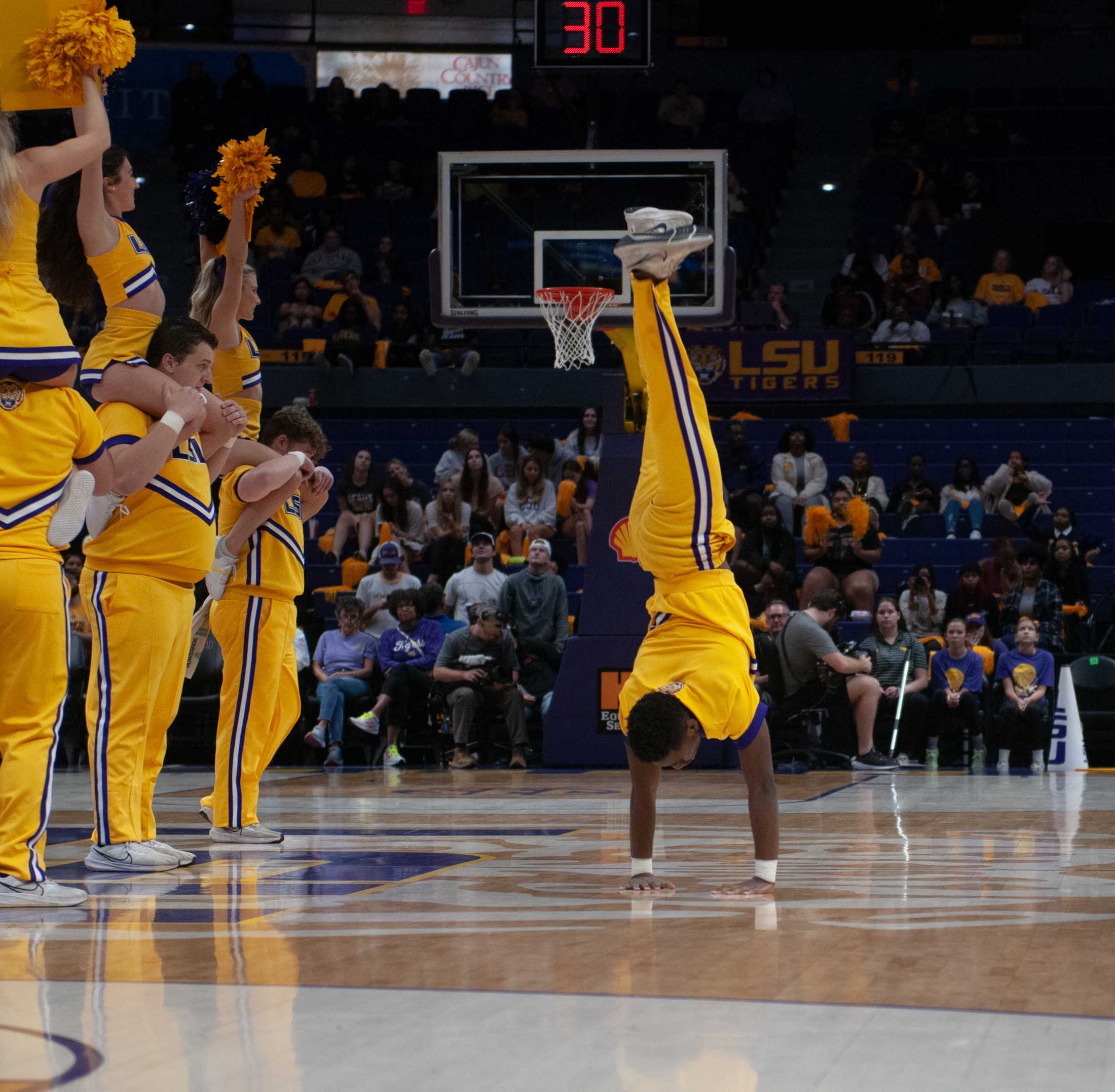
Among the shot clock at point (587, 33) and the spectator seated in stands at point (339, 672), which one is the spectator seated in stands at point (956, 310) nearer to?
the shot clock at point (587, 33)

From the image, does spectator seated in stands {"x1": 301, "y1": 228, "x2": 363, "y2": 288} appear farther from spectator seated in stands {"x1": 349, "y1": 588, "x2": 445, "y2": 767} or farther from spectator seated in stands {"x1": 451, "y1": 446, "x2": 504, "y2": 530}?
spectator seated in stands {"x1": 349, "y1": 588, "x2": 445, "y2": 767}

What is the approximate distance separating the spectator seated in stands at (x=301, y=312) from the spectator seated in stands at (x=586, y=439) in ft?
14.0

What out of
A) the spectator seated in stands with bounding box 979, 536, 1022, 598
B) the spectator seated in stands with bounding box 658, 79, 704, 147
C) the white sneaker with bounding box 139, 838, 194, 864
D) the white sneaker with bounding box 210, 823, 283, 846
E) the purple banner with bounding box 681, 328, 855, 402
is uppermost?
the spectator seated in stands with bounding box 658, 79, 704, 147

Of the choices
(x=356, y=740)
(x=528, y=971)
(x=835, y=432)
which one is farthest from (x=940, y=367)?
(x=528, y=971)

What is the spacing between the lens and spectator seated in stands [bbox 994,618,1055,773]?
→ 11.2 m

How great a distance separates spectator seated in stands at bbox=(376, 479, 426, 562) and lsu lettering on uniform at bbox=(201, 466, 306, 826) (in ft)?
27.7

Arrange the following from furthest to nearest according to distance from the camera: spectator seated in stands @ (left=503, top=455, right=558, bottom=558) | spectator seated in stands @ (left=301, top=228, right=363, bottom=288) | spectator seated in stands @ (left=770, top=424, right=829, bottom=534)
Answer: spectator seated in stands @ (left=301, top=228, right=363, bottom=288) < spectator seated in stands @ (left=770, top=424, right=829, bottom=534) < spectator seated in stands @ (left=503, top=455, right=558, bottom=558)

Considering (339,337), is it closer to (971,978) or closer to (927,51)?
(927,51)

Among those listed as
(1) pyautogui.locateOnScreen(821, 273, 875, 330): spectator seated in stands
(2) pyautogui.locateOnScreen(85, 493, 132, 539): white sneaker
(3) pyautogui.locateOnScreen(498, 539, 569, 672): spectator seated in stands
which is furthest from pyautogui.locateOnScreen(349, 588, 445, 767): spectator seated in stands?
(1) pyautogui.locateOnScreen(821, 273, 875, 330): spectator seated in stands

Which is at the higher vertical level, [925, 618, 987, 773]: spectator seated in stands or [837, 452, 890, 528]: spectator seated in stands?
[837, 452, 890, 528]: spectator seated in stands

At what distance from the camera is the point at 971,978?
3400 mm

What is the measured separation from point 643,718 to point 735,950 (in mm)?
935

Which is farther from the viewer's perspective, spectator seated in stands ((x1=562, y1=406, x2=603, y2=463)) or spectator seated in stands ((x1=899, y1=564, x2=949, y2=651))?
spectator seated in stands ((x1=562, y1=406, x2=603, y2=463))

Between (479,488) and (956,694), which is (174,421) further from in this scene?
(479,488)
